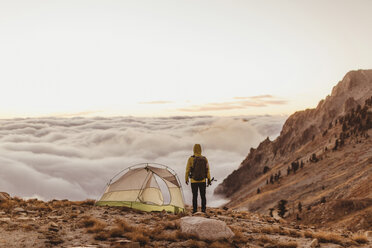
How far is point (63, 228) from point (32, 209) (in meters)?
5.38

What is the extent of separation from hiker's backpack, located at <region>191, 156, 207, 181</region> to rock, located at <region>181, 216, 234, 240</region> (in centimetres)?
444

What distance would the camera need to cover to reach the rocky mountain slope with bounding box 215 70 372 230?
66.2 m

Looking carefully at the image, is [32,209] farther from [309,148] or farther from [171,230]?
[309,148]

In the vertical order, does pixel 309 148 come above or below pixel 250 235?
below

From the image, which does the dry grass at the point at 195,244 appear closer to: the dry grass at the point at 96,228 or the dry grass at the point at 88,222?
the dry grass at the point at 96,228

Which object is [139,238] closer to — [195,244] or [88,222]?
[195,244]

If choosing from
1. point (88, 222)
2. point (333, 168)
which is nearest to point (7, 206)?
point (88, 222)

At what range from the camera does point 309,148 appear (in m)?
158

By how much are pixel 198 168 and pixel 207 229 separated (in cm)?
515

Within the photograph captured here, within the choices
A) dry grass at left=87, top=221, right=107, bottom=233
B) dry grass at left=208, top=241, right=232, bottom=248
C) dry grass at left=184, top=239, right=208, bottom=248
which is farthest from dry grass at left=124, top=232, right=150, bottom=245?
dry grass at left=208, top=241, right=232, bottom=248

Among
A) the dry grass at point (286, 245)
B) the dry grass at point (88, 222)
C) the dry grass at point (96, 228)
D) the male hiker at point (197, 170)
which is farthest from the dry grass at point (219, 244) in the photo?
the male hiker at point (197, 170)

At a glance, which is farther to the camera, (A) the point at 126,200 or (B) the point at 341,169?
(B) the point at 341,169

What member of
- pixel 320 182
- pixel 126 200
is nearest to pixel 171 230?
pixel 126 200

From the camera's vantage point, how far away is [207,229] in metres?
11.8
